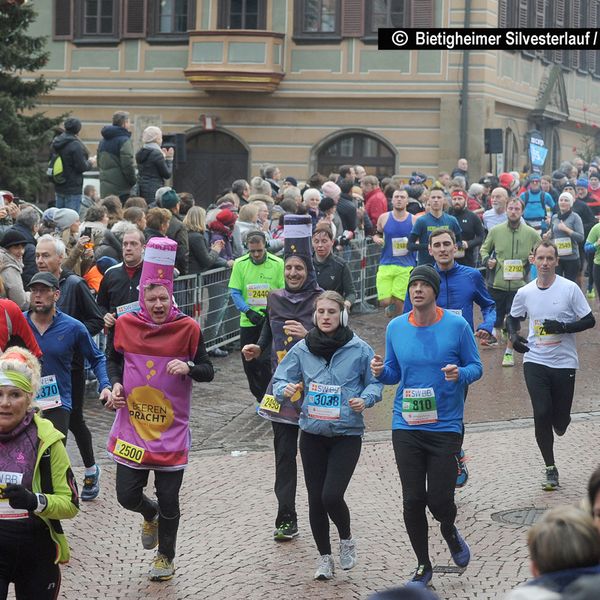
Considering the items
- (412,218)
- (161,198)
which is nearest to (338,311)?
(161,198)

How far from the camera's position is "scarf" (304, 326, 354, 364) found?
29.0 ft

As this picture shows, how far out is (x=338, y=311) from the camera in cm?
886

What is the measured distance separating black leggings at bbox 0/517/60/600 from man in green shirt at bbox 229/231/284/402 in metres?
6.42

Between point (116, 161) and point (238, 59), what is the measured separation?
15708 millimetres

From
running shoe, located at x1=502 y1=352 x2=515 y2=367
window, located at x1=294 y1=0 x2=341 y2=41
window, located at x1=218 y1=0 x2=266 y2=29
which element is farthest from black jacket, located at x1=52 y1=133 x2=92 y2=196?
window, located at x1=294 y1=0 x2=341 y2=41

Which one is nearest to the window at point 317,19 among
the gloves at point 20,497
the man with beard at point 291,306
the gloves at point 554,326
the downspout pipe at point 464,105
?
the downspout pipe at point 464,105

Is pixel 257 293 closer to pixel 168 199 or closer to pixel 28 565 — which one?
pixel 168 199

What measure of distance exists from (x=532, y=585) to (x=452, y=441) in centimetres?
473

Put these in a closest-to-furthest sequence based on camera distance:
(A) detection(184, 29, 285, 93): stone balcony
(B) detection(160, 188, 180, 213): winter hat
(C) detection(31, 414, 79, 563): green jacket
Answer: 1. (C) detection(31, 414, 79, 563): green jacket
2. (B) detection(160, 188, 180, 213): winter hat
3. (A) detection(184, 29, 285, 93): stone balcony

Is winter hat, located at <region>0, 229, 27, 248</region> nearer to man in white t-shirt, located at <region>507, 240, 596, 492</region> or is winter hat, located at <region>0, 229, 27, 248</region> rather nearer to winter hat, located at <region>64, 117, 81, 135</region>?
man in white t-shirt, located at <region>507, 240, 596, 492</region>

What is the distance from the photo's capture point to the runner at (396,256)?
18.6m

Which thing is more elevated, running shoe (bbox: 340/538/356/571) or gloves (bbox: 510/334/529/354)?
gloves (bbox: 510/334/529/354)

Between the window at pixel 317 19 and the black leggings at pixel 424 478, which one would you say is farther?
the window at pixel 317 19

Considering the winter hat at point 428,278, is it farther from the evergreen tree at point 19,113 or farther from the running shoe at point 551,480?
the evergreen tree at point 19,113
